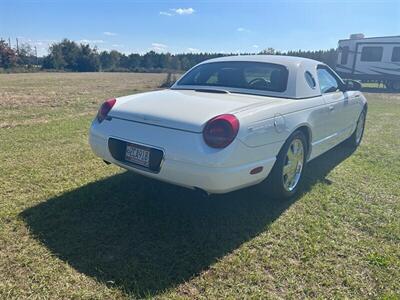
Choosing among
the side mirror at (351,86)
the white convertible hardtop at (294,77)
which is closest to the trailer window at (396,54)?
the side mirror at (351,86)

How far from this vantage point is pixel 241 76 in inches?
147

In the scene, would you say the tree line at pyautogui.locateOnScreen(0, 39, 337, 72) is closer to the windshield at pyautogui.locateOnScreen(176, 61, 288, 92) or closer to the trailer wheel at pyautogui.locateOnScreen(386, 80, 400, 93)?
the trailer wheel at pyautogui.locateOnScreen(386, 80, 400, 93)

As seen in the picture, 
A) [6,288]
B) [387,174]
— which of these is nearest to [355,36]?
[387,174]

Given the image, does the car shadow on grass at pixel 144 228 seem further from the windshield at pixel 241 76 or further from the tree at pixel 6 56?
the tree at pixel 6 56

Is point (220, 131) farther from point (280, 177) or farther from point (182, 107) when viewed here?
point (280, 177)

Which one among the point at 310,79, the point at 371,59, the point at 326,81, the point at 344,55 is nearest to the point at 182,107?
the point at 310,79

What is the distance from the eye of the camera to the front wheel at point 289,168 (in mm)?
3100

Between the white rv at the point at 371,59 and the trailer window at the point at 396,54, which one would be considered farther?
the white rv at the point at 371,59

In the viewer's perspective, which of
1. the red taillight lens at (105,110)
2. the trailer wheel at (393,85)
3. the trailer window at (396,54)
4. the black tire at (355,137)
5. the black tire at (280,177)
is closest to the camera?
the black tire at (280,177)

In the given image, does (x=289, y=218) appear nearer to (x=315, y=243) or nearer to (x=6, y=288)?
(x=315, y=243)

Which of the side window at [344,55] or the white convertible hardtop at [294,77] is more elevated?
the side window at [344,55]

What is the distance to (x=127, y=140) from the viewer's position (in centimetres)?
289

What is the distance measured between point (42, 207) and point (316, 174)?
3240 mm

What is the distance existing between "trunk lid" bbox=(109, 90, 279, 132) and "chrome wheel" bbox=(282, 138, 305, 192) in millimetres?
557
